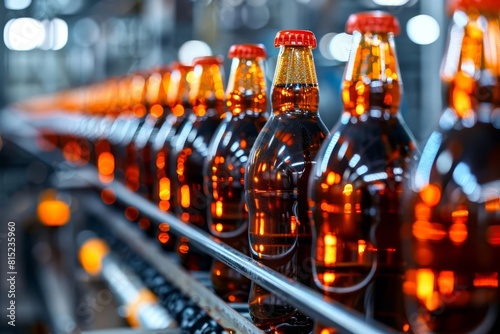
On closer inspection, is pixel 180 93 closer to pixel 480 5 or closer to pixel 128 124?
pixel 128 124

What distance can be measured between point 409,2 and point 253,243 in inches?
139

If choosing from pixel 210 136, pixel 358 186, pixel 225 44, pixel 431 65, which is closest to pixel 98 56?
pixel 225 44

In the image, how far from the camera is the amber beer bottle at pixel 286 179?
943 mm

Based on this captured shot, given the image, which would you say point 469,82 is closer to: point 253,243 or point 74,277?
point 253,243

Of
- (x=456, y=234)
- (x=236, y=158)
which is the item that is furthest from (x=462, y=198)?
(x=236, y=158)

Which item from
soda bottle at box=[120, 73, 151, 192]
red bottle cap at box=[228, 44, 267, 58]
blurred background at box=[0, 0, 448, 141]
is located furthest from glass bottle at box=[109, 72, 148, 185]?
red bottle cap at box=[228, 44, 267, 58]

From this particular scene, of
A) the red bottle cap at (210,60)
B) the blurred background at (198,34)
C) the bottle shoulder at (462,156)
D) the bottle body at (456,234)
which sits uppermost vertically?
the blurred background at (198,34)

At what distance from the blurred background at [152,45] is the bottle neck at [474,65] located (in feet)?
4.43

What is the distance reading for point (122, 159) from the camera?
2027mm

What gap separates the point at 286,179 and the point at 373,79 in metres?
0.16

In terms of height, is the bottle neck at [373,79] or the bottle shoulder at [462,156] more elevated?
the bottle neck at [373,79]

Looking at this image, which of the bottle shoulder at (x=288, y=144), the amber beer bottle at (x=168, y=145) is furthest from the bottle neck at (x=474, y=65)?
the amber beer bottle at (x=168, y=145)

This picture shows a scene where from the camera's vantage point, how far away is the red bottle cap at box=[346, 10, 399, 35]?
837 mm

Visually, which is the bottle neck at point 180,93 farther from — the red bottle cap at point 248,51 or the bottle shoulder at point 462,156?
the bottle shoulder at point 462,156
